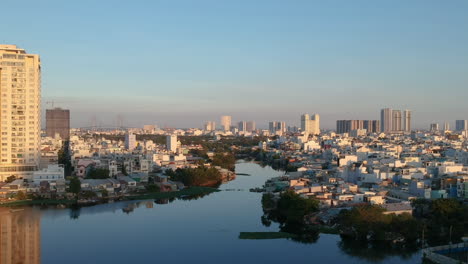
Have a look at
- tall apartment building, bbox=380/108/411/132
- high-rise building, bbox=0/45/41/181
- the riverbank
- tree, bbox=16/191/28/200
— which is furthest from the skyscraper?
tree, bbox=16/191/28/200

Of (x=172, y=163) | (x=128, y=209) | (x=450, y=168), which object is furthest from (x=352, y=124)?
(x=128, y=209)

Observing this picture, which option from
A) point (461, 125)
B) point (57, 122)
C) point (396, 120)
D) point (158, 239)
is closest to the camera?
point (158, 239)

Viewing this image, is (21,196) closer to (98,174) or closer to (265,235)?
(98,174)

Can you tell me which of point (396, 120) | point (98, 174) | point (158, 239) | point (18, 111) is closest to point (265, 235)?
point (158, 239)

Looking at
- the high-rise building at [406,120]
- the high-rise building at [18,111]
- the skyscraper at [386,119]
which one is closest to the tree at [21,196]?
the high-rise building at [18,111]

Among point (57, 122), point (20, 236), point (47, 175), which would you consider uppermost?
point (57, 122)

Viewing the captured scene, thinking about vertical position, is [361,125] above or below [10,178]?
above

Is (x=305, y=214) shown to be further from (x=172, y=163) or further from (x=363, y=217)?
(x=172, y=163)
